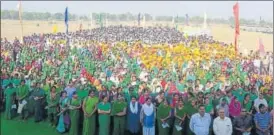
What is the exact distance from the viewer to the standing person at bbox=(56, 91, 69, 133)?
10531mm

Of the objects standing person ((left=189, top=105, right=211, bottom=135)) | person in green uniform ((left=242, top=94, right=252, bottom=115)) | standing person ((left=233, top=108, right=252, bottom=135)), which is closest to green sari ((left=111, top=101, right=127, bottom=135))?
standing person ((left=189, top=105, right=211, bottom=135))

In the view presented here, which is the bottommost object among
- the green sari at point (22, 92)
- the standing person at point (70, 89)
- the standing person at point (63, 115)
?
the standing person at point (63, 115)

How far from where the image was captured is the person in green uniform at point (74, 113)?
9.94 m

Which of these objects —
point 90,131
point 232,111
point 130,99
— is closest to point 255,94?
point 232,111

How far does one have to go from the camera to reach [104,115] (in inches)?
373

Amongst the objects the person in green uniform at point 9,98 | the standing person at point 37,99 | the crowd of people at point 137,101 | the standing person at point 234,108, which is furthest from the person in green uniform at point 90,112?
the person in green uniform at point 9,98

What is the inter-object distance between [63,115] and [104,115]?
61.9 inches

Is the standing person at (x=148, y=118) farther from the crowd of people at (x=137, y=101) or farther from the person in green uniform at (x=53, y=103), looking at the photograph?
the person in green uniform at (x=53, y=103)

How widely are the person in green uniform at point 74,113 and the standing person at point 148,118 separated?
1.49 meters

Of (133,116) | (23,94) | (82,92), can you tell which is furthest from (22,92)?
(133,116)

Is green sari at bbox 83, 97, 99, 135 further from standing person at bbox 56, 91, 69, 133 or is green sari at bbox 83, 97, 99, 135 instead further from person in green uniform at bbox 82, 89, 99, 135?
standing person at bbox 56, 91, 69, 133

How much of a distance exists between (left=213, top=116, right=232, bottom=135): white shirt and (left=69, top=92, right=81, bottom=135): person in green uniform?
316 centimetres

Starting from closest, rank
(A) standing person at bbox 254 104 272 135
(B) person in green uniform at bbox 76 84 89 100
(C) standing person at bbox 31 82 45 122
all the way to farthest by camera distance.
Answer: (A) standing person at bbox 254 104 272 135 → (B) person in green uniform at bbox 76 84 89 100 → (C) standing person at bbox 31 82 45 122

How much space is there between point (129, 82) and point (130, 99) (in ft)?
12.6
